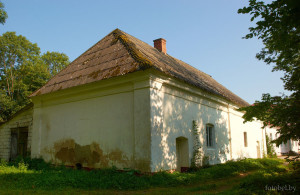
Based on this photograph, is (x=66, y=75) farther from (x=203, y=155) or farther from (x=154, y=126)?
(x=203, y=155)

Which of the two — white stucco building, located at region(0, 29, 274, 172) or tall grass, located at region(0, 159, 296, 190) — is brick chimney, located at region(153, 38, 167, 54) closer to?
white stucco building, located at region(0, 29, 274, 172)

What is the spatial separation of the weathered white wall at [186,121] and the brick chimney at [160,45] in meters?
5.04

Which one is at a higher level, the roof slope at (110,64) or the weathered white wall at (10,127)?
the roof slope at (110,64)

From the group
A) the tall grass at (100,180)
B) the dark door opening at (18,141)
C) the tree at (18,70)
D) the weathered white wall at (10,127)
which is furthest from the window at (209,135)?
the tree at (18,70)

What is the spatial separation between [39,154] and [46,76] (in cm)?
2094

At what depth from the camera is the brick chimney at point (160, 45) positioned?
16.1 metres

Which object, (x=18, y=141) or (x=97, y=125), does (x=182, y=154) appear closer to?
(x=97, y=125)

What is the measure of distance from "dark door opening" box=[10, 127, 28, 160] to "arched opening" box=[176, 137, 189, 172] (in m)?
9.33

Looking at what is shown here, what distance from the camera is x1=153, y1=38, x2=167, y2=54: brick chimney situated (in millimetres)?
16062

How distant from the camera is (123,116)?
9516 millimetres

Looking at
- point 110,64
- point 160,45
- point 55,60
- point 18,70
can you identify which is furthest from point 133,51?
point 55,60

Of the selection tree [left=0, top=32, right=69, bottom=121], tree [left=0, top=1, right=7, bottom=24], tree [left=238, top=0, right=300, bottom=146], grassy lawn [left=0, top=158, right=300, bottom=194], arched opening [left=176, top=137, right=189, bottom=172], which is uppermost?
→ tree [left=0, top=32, right=69, bottom=121]

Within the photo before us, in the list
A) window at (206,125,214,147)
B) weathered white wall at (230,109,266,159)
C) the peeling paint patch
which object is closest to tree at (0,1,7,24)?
the peeling paint patch

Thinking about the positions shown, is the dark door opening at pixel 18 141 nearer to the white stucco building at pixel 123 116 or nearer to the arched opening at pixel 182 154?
the white stucco building at pixel 123 116
